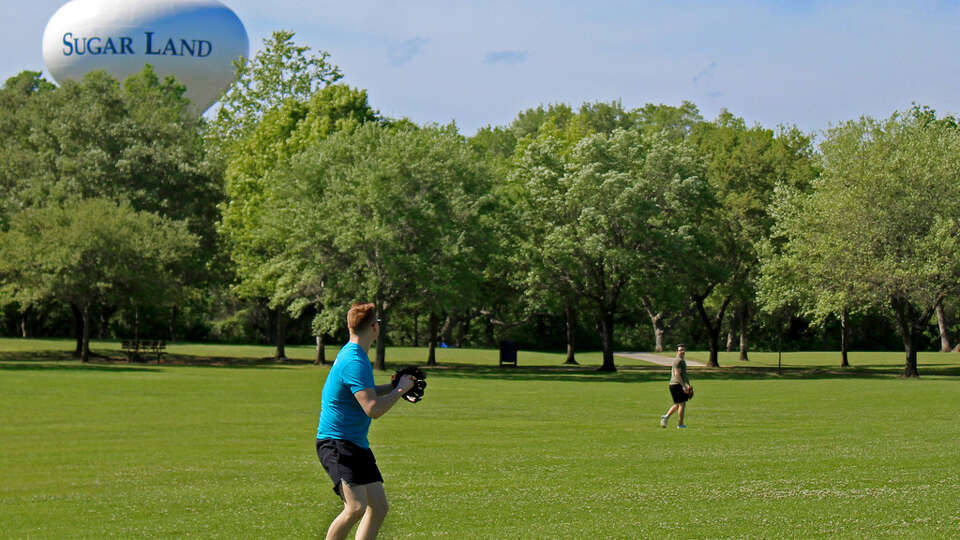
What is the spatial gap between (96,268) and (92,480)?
3637 centimetres

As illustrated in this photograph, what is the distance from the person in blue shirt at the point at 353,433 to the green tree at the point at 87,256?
4247cm

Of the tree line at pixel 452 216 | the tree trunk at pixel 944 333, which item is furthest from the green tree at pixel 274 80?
the tree trunk at pixel 944 333

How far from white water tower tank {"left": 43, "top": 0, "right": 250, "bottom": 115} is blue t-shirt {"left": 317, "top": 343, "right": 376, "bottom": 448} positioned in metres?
84.3

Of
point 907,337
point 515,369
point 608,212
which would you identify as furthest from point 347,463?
point 515,369

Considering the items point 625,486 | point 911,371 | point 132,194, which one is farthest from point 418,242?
point 625,486

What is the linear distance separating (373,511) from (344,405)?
802 millimetres

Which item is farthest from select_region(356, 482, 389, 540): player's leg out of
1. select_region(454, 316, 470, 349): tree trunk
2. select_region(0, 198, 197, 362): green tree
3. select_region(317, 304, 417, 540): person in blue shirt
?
select_region(454, 316, 470, 349): tree trunk

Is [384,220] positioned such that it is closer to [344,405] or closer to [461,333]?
[344,405]

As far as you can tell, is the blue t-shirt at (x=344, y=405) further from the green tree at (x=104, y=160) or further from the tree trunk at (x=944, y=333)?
the tree trunk at (x=944, y=333)

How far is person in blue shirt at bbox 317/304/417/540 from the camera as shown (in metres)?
8.08

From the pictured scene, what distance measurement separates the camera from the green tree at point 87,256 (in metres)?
48.2

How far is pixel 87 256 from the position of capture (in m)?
48.8

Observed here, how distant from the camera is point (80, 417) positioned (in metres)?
23.6

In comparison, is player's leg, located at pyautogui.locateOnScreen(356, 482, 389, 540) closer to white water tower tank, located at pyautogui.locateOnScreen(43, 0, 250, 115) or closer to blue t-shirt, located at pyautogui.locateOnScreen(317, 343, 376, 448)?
blue t-shirt, located at pyautogui.locateOnScreen(317, 343, 376, 448)
